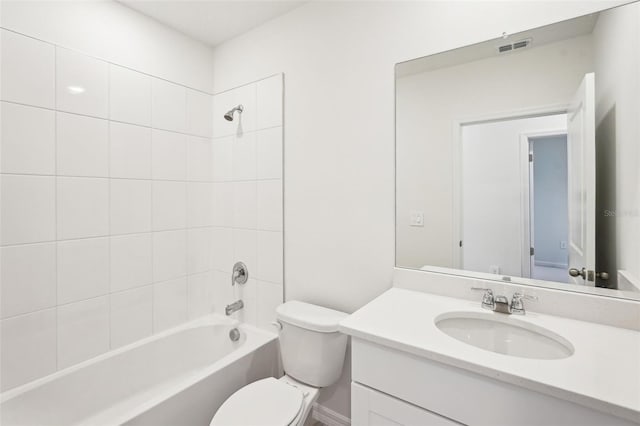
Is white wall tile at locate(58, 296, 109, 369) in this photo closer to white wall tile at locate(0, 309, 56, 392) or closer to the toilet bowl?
white wall tile at locate(0, 309, 56, 392)

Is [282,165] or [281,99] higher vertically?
[281,99]

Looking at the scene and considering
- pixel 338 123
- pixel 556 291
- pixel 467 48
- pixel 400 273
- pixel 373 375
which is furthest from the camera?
pixel 338 123

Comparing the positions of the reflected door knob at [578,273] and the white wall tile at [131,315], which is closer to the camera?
the reflected door knob at [578,273]

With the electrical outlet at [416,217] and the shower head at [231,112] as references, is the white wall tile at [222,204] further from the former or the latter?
the electrical outlet at [416,217]

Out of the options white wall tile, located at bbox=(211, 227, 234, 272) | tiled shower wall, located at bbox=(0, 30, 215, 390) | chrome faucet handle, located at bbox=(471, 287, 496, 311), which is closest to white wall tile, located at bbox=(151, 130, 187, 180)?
tiled shower wall, located at bbox=(0, 30, 215, 390)

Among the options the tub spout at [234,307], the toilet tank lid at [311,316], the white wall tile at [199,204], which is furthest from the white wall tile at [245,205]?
the toilet tank lid at [311,316]

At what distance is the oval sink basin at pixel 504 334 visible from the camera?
3.22ft

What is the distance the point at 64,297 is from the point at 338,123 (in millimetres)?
1661

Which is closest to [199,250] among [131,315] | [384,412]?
[131,315]

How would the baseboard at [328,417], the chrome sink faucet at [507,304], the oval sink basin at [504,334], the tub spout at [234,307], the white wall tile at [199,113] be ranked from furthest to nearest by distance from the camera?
the white wall tile at [199,113] < the tub spout at [234,307] < the baseboard at [328,417] < the chrome sink faucet at [507,304] < the oval sink basin at [504,334]

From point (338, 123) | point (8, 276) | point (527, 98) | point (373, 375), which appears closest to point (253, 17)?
point (338, 123)

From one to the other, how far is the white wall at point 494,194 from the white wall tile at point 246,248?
49.6 inches

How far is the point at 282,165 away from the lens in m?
1.81

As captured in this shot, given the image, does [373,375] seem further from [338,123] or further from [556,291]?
[338,123]
